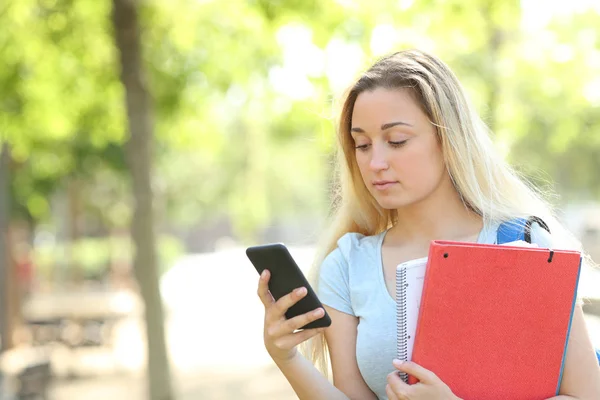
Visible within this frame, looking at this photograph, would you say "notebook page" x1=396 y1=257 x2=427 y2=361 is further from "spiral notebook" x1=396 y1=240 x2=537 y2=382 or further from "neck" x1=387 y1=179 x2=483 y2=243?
"neck" x1=387 y1=179 x2=483 y2=243

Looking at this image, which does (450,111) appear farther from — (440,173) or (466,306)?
(466,306)

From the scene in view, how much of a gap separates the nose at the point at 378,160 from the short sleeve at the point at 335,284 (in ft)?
1.05

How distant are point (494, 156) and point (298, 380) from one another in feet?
2.53

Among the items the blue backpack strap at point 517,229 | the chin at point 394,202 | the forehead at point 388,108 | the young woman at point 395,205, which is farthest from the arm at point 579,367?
the forehead at point 388,108

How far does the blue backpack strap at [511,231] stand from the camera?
2.11 metres

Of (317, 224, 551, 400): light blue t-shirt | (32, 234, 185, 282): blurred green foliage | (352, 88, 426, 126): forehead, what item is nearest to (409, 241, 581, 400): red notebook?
(317, 224, 551, 400): light blue t-shirt

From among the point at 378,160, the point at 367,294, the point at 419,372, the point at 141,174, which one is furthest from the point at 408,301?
the point at 141,174

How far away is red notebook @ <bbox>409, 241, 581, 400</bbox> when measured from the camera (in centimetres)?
192

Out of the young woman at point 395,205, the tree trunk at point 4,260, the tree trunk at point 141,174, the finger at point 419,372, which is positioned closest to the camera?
the finger at point 419,372

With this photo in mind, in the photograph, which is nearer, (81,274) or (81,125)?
(81,125)

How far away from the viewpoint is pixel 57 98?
28.4 feet

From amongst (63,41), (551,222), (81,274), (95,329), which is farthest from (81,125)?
(81,274)

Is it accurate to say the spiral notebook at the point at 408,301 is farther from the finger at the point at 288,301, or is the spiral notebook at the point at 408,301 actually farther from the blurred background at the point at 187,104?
the blurred background at the point at 187,104

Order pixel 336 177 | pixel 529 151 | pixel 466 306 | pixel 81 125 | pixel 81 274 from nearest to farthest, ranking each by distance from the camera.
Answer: pixel 466 306
pixel 336 177
pixel 81 125
pixel 529 151
pixel 81 274
